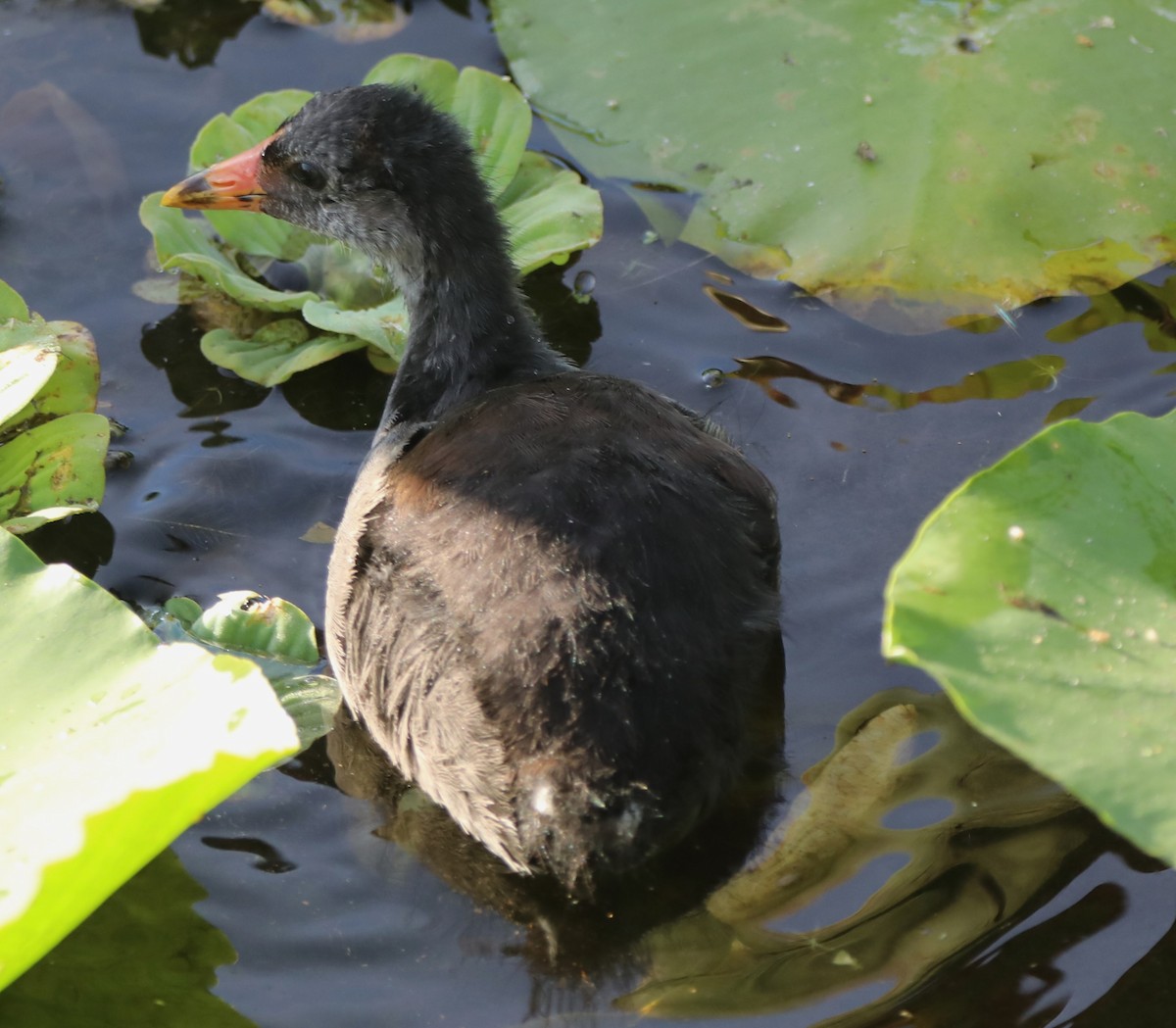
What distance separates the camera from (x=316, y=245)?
3504 millimetres

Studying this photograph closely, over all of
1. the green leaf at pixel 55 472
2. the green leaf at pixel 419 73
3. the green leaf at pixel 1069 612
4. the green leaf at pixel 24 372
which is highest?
the green leaf at pixel 1069 612

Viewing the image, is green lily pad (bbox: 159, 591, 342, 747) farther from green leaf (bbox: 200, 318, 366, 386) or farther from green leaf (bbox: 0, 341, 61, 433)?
green leaf (bbox: 200, 318, 366, 386)

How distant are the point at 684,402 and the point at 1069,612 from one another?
140 cm

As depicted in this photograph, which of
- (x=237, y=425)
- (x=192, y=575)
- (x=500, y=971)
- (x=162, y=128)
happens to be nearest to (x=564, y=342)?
(x=237, y=425)

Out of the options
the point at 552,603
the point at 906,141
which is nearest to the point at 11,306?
the point at 552,603

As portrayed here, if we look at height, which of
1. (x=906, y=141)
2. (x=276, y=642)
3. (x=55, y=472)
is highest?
(x=906, y=141)

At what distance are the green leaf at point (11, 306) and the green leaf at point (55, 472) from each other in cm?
25

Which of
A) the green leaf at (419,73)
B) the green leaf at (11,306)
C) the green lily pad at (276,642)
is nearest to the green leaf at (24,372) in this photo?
the green leaf at (11,306)

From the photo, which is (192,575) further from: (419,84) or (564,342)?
(419,84)

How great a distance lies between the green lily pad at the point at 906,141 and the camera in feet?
10.6

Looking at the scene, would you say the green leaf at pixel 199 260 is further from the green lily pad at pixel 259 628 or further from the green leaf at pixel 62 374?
the green lily pad at pixel 259 628

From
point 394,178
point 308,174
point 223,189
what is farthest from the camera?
point 223,189

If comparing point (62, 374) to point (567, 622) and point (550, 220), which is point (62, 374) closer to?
point (550, 220)

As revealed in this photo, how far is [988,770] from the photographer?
251 cm
